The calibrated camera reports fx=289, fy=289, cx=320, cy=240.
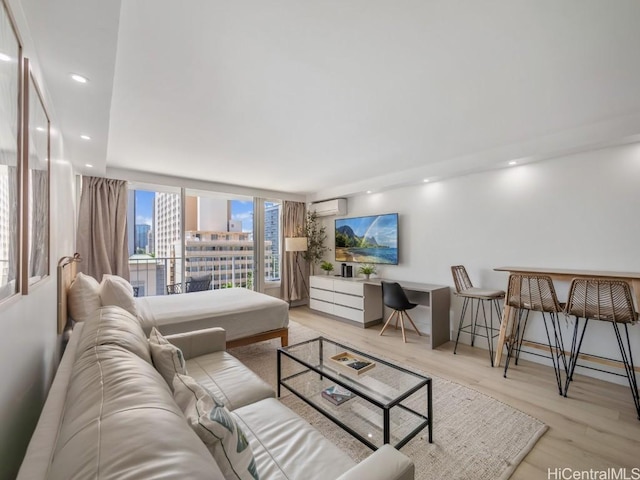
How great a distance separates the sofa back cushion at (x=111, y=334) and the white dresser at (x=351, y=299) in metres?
3.33

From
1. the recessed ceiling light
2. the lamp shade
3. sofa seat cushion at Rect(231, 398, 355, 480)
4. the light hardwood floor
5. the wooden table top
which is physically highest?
the recessed ceiling light

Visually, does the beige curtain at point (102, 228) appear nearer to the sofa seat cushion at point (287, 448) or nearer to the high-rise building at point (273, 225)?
the high-rise building at point (273, 225)

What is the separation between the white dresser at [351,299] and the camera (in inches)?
176

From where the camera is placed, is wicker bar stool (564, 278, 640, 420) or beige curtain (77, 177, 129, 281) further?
beige curtain (77, 177, 129, 281)

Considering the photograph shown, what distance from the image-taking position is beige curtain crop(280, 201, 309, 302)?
228 inches

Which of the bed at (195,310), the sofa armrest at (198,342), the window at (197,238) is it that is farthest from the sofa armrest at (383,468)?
the window at (197,238)

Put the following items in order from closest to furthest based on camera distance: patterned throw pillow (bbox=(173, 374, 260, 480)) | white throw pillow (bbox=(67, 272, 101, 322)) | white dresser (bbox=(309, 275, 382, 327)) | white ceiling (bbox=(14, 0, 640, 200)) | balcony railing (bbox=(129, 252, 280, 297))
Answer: patterned throw pillow (bbox=(173, 374, 260, 480)) < white ceiling (bbox=(14, 0, 640, 200)) < white throw pillow (bbox=(67, 272, 101, 322)) < white dresser (bbox=(309, 275, 382, 327)) < balcony railing (bbox=(129, 252, 280, 297))

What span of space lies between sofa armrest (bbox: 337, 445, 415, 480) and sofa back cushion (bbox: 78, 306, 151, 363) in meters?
1.02

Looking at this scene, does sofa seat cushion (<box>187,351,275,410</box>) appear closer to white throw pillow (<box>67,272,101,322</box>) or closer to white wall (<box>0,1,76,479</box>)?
white wall (<box>0,1,76,479</box>)

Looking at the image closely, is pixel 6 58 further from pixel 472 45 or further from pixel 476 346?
pixel 476 346

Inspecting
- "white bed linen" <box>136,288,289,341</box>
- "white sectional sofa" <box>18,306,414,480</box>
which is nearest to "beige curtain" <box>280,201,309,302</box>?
"white bed linen" <box>136,288,289,341</box>

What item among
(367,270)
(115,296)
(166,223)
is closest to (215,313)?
(115,296)

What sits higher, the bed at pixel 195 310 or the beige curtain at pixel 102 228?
the beige curtain at pixel 102 228

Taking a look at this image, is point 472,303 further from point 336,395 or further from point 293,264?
point 293,264
